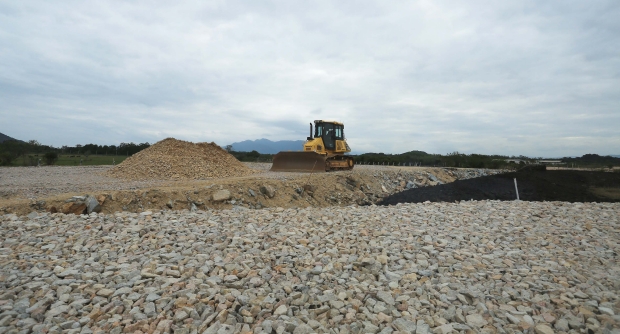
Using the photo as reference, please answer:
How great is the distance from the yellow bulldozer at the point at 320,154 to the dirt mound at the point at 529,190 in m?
3.98

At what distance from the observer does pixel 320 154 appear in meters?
16.8

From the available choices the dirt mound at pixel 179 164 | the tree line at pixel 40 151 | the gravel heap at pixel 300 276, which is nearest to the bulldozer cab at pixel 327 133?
the dirt mound at pixel 179 164

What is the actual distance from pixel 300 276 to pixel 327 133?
46.6ft

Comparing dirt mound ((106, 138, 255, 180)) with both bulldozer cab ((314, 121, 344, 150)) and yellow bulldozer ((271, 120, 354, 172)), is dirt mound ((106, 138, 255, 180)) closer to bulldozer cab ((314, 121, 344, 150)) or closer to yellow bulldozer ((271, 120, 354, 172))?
yellow bulldozer ((271, 120, 354, 172))

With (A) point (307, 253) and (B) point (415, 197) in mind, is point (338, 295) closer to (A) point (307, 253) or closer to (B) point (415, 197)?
(A) point (307, 253)

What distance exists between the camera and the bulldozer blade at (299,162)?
54.1 ft

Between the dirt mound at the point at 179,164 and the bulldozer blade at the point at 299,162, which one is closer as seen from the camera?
the dirt mound at the point at 179,164

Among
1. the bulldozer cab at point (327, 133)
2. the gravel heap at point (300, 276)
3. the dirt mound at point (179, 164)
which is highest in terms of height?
the bulldozer cab at point (327, 133)

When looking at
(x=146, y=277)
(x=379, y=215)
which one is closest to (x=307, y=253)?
(x=146, y=277)

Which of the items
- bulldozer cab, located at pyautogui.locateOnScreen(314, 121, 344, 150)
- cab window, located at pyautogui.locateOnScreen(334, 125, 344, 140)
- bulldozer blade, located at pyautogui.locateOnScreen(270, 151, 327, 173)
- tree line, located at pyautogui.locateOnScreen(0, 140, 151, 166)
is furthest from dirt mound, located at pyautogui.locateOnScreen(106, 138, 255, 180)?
tree line, located at pyautogui.locateOnScreen(0, 140, 151, 166)

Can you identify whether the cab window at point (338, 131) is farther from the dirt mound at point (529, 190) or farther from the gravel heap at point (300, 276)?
the gravel heap at point (300, 276)

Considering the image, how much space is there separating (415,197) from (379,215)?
21.5ft

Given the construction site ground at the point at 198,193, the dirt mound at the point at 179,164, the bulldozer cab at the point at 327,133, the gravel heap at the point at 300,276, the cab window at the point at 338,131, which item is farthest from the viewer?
the cab window at the point at 338,131

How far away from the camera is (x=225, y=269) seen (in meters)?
4.45
